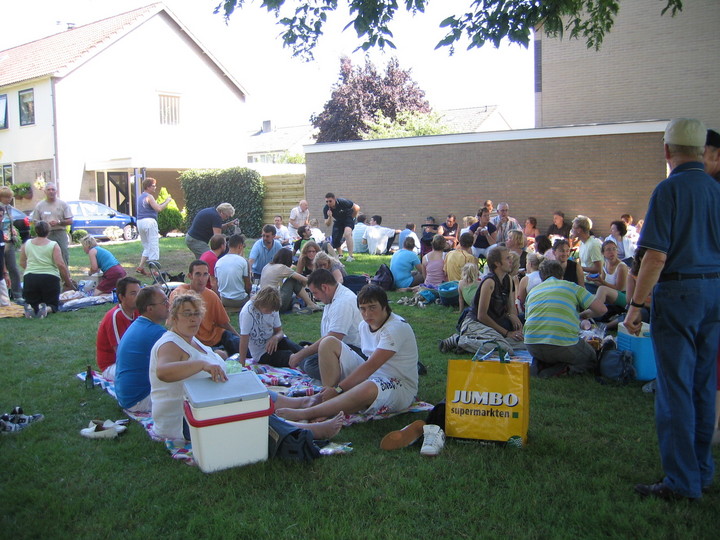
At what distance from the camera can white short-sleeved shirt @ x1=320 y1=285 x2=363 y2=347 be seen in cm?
561

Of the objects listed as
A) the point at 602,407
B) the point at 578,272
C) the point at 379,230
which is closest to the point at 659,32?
the point at 379,230

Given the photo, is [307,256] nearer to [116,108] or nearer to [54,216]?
[54,216]

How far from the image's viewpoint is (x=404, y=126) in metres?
36.8

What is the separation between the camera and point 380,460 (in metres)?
3.97

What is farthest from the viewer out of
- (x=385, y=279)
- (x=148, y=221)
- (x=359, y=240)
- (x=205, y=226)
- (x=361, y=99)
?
(x=361, y=99)

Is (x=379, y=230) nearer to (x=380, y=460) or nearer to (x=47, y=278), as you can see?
(x=47, y=278)

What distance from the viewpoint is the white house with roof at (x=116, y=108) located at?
25.2 metres

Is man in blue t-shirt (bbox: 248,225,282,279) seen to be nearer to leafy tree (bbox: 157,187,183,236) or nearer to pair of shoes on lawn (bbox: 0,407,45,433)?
pair of shoes on lawn (bbox: 0,407,45,433)

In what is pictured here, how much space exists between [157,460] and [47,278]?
627cm

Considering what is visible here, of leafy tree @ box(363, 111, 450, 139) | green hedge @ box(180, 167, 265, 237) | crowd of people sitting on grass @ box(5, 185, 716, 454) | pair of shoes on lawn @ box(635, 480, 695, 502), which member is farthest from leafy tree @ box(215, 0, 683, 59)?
leafy tree @ box(363, 111, 450, 139)

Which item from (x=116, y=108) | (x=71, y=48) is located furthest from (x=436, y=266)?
(x=71, y=48)

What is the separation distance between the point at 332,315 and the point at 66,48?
26.9 m

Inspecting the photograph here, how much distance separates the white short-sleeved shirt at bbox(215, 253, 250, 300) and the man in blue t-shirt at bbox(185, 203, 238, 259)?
217 centimetres

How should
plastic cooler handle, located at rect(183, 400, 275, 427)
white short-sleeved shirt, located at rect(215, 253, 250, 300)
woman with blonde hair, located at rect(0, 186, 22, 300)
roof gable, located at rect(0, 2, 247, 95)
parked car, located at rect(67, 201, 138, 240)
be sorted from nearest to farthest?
plastic cooler handle, located at rect(183, 400, 275, 427) → white short-sleeved shirt, located at rect(215, 253, 250, 300) → woman with blonde hair, located at rect(0, 186, 22, 300) → parked car, located at rect(67, 201, 138, 240) → roof gable, located at rect(0, 2, 247, 95)
